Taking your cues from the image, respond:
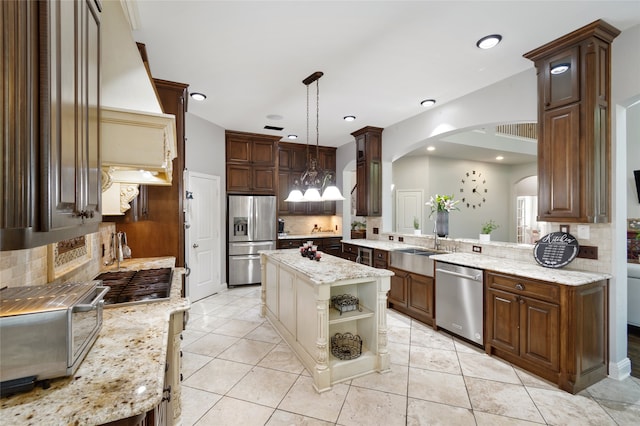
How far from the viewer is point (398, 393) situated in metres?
2.22

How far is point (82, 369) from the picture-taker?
1007mm

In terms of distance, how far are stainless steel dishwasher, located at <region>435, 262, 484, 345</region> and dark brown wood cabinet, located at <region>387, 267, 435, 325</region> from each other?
5.4 inches

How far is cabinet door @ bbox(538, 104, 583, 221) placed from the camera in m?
2.38

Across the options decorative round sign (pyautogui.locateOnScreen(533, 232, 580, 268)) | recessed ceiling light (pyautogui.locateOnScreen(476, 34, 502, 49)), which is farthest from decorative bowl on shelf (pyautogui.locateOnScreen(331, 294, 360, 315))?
recessed ceiling light (pyautogui.locateOnScreen(476, 34, 502, 49))

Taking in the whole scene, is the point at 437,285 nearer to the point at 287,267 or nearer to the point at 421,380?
the point at 421,380

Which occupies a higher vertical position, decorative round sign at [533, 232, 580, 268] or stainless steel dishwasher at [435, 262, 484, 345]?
decorative round sign at [533, 232, 580, 268]

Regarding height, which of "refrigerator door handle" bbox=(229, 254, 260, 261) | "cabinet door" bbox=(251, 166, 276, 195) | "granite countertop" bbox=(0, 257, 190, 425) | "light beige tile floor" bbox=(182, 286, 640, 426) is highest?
"cabinet door" bbox=(251, 166, 276, 195)

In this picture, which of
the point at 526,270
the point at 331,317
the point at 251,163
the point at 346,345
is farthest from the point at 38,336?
the point at 251,163

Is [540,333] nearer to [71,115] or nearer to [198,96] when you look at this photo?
[71,115]

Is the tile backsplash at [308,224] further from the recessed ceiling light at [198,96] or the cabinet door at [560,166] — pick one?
the cabinet door at [560,166]

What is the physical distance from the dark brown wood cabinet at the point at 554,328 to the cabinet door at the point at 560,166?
655 mm

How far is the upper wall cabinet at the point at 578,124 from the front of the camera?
7.60ft

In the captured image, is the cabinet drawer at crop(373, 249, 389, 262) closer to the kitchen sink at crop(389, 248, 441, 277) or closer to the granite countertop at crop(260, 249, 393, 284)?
the kitchen sink at crop(389, 248, 441, 277)

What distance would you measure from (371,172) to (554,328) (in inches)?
129
